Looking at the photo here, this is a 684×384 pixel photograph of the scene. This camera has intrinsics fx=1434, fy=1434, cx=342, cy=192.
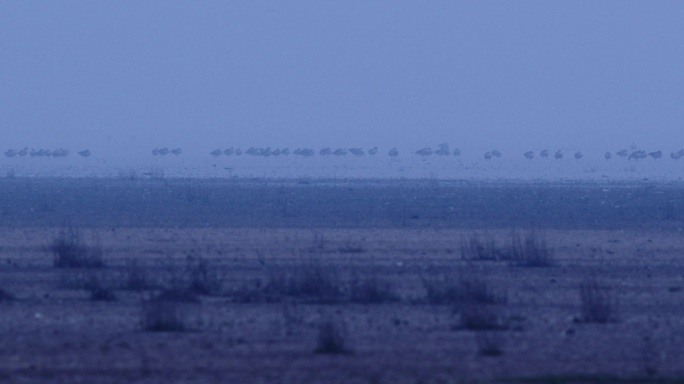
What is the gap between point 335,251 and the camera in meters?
30.3

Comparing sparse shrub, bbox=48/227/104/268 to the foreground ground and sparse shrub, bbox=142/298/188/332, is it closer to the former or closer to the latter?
the foreground ground

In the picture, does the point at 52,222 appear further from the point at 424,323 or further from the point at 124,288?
the point at 424,323

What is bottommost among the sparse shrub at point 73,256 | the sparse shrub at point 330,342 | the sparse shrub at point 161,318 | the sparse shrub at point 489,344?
the sparse shrub at point 489,344

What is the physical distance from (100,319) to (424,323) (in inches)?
162

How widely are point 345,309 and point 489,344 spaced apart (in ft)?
13.9

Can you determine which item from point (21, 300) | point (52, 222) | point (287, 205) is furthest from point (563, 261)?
point (287, 205)

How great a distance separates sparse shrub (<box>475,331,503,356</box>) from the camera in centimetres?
1517

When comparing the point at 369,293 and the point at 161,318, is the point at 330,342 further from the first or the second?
the point at 369,293

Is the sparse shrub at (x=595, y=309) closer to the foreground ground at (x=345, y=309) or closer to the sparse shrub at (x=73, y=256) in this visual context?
the foreground ground at (x=345, y=309)

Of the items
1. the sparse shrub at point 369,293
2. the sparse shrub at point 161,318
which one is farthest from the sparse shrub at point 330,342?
the sparse shrub at point 369,293

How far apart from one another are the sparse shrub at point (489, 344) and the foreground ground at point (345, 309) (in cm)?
3

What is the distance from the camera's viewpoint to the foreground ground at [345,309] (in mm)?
14281

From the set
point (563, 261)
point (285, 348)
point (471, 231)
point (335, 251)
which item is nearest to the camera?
point (285, 348)

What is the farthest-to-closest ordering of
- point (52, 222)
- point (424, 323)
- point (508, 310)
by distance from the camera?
point (52, 222) → point (508, 310) → point (424, 323)
